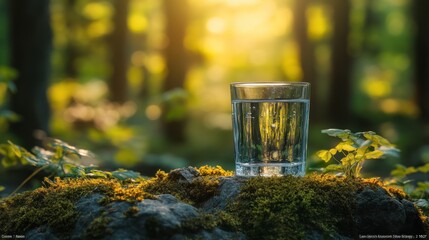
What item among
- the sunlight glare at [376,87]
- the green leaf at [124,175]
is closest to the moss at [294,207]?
the green leaf at [124,175]

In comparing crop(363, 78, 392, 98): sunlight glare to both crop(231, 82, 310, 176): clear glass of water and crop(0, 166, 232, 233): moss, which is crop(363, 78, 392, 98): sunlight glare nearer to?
crop(231, 82, 310, 176): clear glass of water

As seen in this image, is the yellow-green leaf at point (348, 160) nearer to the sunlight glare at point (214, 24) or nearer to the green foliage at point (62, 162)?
the green foliage at point (62, 162)

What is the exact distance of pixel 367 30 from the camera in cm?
2989

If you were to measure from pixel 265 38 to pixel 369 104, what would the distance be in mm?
11255

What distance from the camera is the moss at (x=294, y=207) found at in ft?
8.09

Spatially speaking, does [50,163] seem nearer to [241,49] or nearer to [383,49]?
[383,49]

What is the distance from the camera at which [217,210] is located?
2592 mm

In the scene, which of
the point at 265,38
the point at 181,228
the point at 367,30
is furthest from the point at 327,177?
the point at 265,38

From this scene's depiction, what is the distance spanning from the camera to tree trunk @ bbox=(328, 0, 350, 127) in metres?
19.6

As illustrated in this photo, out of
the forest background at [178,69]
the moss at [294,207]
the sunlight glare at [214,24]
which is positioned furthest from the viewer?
the sunlight glare at [214,24]

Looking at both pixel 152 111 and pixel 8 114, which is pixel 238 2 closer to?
pixel 152 111

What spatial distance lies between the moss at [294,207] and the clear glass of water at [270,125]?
8.6 inches

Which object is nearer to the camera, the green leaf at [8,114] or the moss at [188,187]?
the moss at [188,187]

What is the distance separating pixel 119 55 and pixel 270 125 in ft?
67.2
